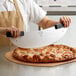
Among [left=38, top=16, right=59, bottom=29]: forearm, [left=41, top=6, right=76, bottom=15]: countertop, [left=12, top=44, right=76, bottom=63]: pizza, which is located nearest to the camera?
[left=12, top=44, right=76, bottom=63]: pizza

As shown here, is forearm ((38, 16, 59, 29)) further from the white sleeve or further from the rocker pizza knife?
the rocker pizza knife

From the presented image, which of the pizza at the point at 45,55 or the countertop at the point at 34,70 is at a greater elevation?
the pizza at the point at 45,55

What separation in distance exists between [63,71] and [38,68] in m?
0.12

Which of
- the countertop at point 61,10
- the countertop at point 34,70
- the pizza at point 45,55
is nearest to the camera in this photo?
the countertop at point 34,70

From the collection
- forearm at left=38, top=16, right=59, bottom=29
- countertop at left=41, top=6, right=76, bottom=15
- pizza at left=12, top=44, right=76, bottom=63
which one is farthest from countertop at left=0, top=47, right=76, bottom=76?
countertop at left=41, top=6, right=76, bottom=15

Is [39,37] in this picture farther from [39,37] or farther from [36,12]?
[36,12]

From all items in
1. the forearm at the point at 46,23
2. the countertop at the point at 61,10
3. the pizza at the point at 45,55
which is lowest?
the pizza at the point at 45,55

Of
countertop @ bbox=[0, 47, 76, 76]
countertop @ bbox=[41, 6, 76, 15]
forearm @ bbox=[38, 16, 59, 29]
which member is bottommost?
countertop @ bbox=[0, 47, 76, 76]

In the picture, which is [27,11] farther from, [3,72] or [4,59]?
[3,72]

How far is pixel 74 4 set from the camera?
2.52 metres

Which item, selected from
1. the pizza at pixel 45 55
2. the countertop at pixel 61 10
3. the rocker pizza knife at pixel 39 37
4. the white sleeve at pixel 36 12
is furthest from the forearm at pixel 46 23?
the countertop at pixel 61 10

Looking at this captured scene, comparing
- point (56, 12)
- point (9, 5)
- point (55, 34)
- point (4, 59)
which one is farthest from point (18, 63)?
point (56, 12)

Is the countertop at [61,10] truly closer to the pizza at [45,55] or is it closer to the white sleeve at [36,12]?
the white sleeve at [36,12]

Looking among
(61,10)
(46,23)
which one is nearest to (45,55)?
(46,23)
